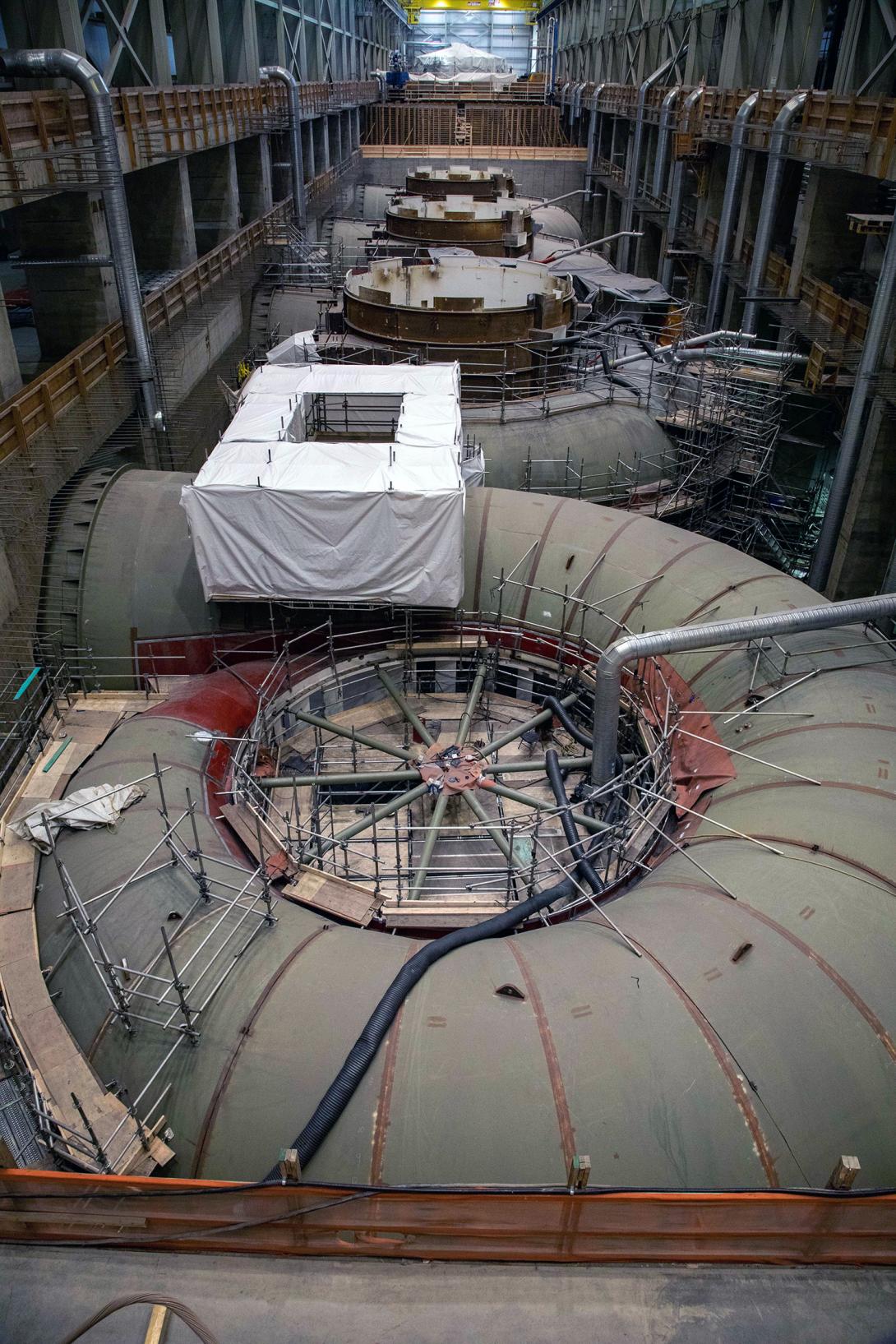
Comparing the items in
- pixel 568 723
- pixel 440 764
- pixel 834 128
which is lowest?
pixel 440 764

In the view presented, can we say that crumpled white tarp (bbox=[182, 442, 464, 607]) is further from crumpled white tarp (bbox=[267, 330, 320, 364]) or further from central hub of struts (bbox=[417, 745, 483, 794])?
crumpled white tarp (bbox=[267, 330, 320, 364])

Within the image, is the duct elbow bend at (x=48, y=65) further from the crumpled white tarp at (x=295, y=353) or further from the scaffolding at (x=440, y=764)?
the scaffolding at (x=440, y=764)

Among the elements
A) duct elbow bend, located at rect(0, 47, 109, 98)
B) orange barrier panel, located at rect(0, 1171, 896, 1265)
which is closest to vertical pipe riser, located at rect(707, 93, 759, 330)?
duct elbow bend, located at rect(0, 47, 109, 98)

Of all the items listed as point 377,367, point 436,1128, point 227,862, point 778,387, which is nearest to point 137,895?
point 227,862

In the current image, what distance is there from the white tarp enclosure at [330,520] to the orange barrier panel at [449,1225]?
40.6 feet

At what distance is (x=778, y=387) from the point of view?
27.2 m

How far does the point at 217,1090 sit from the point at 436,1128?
265 cm

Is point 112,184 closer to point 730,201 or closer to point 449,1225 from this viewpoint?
point 449,1225

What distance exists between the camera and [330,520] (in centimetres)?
1719

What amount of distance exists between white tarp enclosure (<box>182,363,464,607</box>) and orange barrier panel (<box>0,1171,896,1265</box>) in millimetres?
12365

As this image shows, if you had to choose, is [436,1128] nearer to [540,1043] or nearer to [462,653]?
[540,1043]

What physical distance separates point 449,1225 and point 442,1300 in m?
0.47

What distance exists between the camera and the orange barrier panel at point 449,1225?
21.9 ft

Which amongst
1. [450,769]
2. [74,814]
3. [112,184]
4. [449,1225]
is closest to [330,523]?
[450,769]
